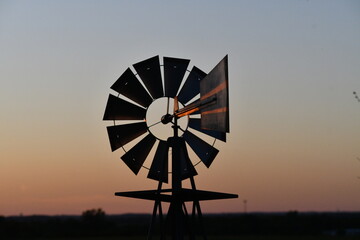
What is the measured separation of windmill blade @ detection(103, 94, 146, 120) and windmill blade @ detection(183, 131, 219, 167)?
3.17ft

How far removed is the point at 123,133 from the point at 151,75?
1.21 metres

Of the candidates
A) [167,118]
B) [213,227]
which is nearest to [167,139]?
[167,118]

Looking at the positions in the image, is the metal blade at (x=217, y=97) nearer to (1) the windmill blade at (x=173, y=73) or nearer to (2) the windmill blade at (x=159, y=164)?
(1) the windmill blade at (x=173, y=73)

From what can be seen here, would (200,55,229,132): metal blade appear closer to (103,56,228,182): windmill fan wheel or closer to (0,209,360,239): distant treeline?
(103,56,228,182): windmill fan wheel

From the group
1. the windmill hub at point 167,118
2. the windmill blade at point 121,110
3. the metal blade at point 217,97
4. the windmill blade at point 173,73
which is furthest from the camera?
the windmill blade at point 173,73

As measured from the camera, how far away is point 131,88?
1153cm

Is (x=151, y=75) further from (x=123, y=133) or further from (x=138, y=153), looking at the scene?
(x=138, y=153)

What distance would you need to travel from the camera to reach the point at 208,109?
33.5ft

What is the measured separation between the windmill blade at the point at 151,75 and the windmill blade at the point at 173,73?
152 mm

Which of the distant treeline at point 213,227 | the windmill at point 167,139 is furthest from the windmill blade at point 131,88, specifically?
the distant treeline at point 213,227

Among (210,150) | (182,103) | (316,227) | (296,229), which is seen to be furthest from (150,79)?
(316,227)

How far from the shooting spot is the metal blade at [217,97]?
952 cm

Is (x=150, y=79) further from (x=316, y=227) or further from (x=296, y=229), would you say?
(x=316, y=227)

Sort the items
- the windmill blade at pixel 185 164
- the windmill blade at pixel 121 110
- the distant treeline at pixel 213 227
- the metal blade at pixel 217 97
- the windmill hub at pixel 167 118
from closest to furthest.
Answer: the metal blade at pixel 217 97, the windmill blade at pixel 185 164, the windmill blade at pixel 121 110, the windmill hub at pixel 167 118, the distant treeline at pixel 213 227
